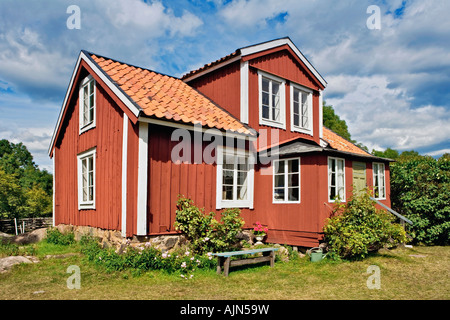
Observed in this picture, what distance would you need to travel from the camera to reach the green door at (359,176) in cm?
1113

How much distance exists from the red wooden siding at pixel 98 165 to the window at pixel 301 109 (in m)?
6.37

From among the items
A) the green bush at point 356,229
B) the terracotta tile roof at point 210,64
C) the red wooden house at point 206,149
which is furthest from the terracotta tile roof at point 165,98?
the green bush at point 356,229

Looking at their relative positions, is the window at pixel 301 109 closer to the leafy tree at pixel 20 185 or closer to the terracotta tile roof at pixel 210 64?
the terracotta tile roof at pixel 210 64

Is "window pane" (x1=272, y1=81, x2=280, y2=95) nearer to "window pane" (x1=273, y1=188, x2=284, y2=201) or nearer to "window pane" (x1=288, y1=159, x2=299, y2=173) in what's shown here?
"window pane" (x1=288, y1=159, x2=299, y2=173)

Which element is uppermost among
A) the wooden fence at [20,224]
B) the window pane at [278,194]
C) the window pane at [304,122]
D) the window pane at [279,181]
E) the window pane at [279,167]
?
the window pane at [304,122]

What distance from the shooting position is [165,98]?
9883 mm

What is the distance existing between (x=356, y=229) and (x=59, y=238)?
963cm

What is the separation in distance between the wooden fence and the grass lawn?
78.0 ft

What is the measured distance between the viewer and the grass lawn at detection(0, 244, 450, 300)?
6.07m

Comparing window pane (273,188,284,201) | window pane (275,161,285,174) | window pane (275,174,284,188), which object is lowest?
window pane (273,188,284,201)

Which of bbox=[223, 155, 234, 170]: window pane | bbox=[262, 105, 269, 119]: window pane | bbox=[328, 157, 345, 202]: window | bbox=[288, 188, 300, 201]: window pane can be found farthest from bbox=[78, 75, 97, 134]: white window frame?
bbox=[328, 157, 345, 202]: window

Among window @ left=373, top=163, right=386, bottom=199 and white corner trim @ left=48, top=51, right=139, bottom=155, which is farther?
window @ left=373, top=163, right=386, bottom=199

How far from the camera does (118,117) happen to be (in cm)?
920
